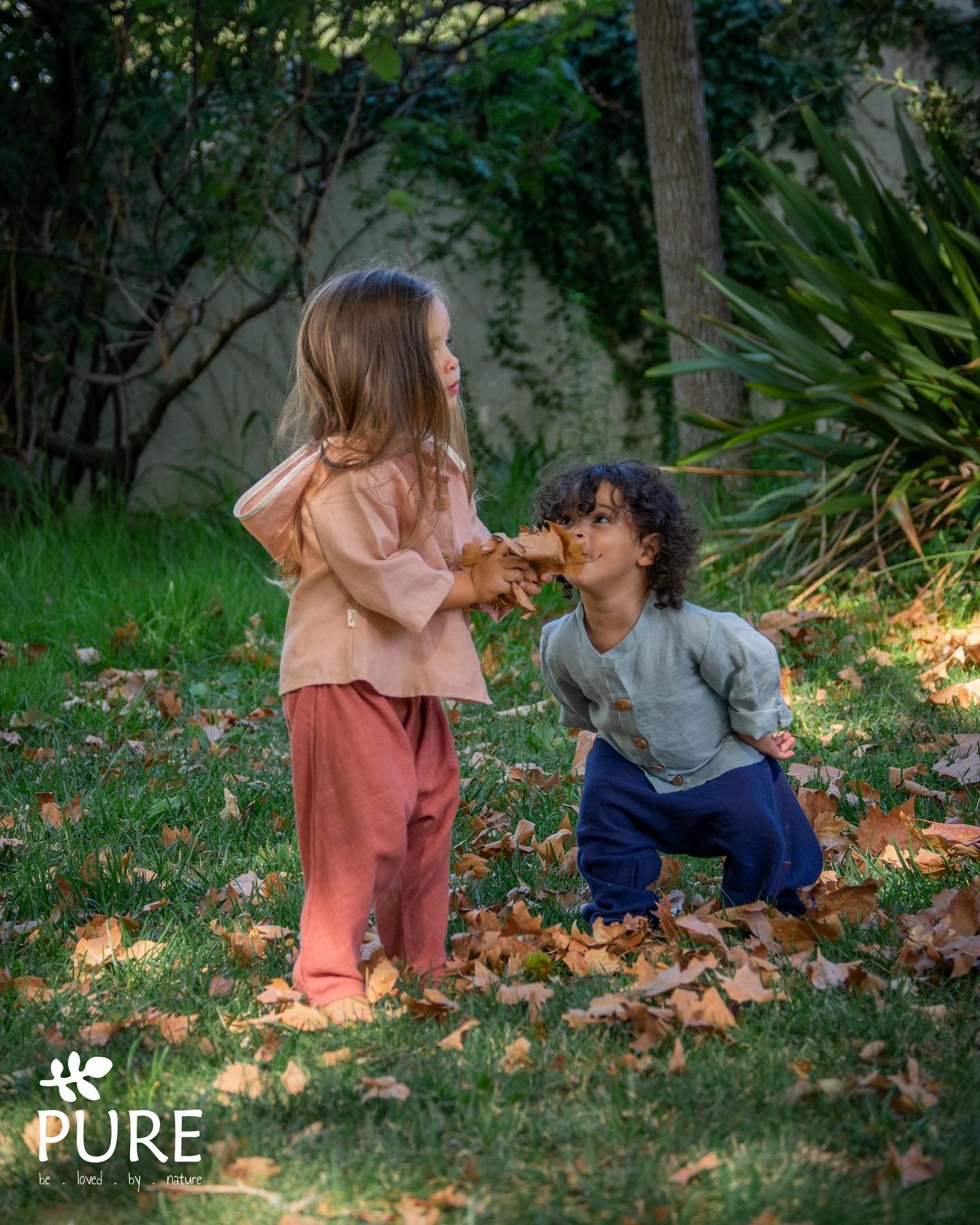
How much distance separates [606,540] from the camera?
2.88 metres

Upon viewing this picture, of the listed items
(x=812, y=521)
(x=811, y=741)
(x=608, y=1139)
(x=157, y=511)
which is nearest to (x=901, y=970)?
(x=608, y=1139)

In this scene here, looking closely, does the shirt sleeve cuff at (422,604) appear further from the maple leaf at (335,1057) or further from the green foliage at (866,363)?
the green foliage at (866,363)

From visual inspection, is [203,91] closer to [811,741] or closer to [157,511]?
[157,511]

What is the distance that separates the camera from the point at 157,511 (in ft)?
29.4

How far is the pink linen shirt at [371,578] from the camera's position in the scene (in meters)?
2.56

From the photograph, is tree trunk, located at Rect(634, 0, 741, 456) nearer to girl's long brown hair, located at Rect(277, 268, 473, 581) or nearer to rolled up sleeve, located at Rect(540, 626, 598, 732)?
rolled up sleeve, located at Rect(540, 626, 598, 732)

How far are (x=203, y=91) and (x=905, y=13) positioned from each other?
12.9ft

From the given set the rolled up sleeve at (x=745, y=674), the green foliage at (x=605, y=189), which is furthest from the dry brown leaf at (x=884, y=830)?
the green foliage at (x=605, y=189)

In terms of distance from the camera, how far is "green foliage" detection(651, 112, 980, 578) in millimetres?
5848

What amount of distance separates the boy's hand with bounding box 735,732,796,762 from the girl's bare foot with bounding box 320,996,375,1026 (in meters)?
0.99

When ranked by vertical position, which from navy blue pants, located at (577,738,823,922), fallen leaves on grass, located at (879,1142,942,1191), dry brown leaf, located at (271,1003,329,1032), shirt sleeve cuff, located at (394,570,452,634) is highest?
shirt sleeve cuff, located at (394,570,452,634)

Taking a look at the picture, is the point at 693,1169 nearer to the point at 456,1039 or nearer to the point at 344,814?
the point at 456,1039

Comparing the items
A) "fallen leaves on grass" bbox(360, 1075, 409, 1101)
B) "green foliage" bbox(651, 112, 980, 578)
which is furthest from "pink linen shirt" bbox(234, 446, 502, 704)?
"green foliage" bbox(651, 112, 980, 578)

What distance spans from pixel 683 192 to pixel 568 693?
5.02 meters
